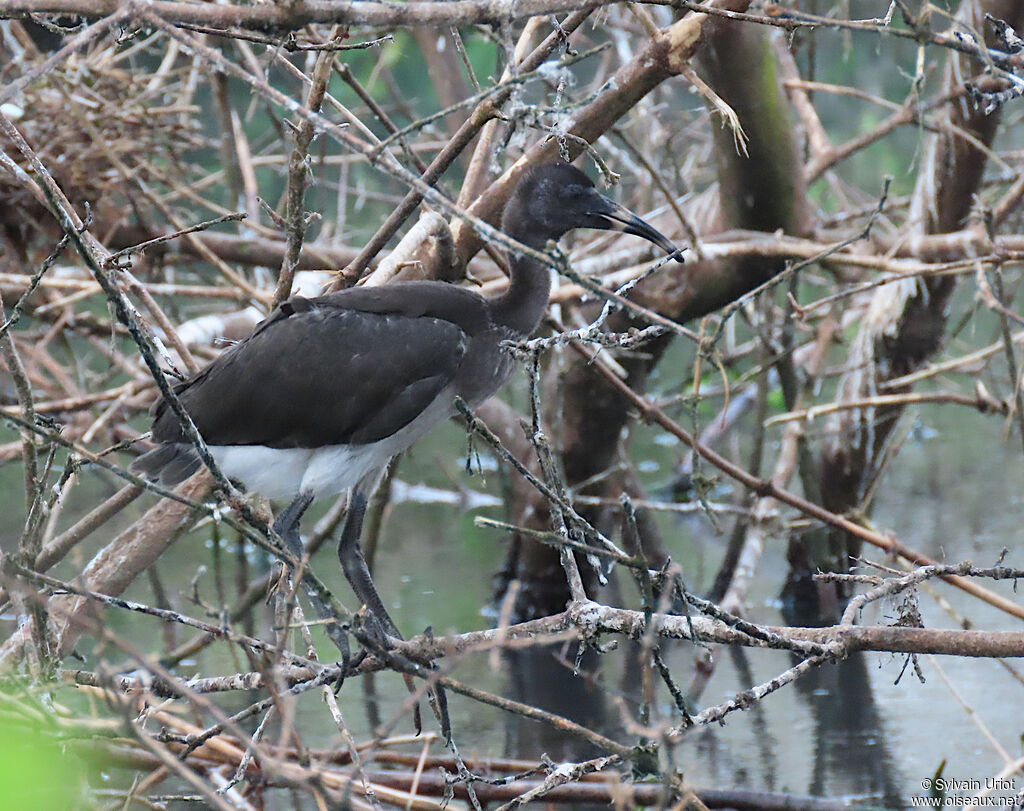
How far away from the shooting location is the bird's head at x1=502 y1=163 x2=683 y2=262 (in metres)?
3.59

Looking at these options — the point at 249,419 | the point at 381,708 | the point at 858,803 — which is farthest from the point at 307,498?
the point at 858,803

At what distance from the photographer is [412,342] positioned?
3.42m

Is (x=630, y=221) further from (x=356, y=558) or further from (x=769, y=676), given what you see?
(x=769, y=676)

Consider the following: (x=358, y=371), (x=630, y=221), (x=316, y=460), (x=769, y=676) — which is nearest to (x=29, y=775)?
(x=358, y=371)

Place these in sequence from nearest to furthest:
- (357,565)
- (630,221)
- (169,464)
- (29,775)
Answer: (29,775)
(169,464)
(630,221)
(357,565)

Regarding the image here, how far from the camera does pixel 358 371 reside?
136 inches

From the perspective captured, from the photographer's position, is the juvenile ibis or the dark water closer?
the juvenile ibis

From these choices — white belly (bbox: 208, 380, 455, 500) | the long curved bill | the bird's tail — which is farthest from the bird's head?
the bird's tail

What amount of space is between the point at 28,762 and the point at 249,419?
2.65 meters

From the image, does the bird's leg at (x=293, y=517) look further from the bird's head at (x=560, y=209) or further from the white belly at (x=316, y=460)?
the bird's head at (x=560, y=209)

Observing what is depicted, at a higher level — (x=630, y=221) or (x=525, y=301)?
(x=630, y=221)

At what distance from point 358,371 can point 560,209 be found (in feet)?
2.53

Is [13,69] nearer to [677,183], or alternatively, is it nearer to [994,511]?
[677,183]

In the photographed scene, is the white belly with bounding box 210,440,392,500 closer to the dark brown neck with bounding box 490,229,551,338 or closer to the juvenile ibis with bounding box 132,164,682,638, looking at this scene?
the juvenile ibis with bounding box 132,164,682,638
